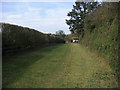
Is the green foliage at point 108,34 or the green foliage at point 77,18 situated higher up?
the green foliage at point 77,18

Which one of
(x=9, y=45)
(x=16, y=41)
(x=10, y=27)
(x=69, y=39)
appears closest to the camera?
(x=9, y=45)

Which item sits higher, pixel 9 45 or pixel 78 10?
pixel 78 10

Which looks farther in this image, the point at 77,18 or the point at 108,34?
the point at 77,18

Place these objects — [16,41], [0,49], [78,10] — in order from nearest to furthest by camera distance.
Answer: [0,49] < [16,41] < [78,10]

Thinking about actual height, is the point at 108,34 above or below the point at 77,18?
below

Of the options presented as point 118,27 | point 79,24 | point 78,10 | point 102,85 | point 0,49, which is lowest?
point 102,85

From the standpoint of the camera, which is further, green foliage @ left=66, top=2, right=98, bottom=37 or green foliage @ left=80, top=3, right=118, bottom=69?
green foliage @ left=66, top=2, right=98, bottom=37

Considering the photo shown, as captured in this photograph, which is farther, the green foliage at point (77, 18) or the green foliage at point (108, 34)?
the green foliage at point (77, 18)

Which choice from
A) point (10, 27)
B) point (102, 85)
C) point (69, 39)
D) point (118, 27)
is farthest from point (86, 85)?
point (69, 39)

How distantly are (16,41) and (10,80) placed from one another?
934cm

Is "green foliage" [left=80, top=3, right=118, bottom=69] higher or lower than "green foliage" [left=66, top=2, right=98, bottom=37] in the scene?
lower

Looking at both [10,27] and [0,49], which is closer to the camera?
[0,49]

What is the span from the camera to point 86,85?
568 centimetres

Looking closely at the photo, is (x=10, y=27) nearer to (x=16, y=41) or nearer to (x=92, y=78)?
(x=16, y=41)
